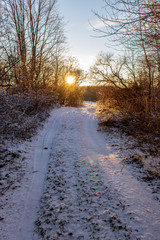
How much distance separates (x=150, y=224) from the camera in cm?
234

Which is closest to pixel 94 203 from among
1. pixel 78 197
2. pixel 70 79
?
pixel 78 197

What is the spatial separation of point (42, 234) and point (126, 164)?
2.91m

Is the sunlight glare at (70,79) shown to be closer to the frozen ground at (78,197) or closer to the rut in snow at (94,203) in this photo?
the frozen ground at (78,197)

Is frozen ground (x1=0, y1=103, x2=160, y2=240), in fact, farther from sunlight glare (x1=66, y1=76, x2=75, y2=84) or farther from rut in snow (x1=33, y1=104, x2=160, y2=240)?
sunlight glare (x1=66, y1=76, x2=75, y2=84)

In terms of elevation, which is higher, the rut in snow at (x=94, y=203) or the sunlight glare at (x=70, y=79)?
the sunlight glare at (x=70, y=79)

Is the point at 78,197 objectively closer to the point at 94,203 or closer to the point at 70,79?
the point at 94,203

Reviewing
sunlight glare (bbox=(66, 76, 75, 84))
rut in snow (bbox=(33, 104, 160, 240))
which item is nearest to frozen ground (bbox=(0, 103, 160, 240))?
rut in snow (bbox=(33, 104, 160, 240))

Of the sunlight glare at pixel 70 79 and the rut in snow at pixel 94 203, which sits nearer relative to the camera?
the rut in snow at pixel 94 203

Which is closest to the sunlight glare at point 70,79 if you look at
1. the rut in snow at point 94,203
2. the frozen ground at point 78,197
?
the frozen ground at point 78,197

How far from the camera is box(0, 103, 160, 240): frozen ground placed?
7.61 ft

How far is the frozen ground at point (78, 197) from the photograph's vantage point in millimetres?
2318

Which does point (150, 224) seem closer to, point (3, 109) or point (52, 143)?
point (52, 143)

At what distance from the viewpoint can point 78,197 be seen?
3070mm

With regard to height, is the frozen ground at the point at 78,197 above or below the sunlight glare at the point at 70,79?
below
